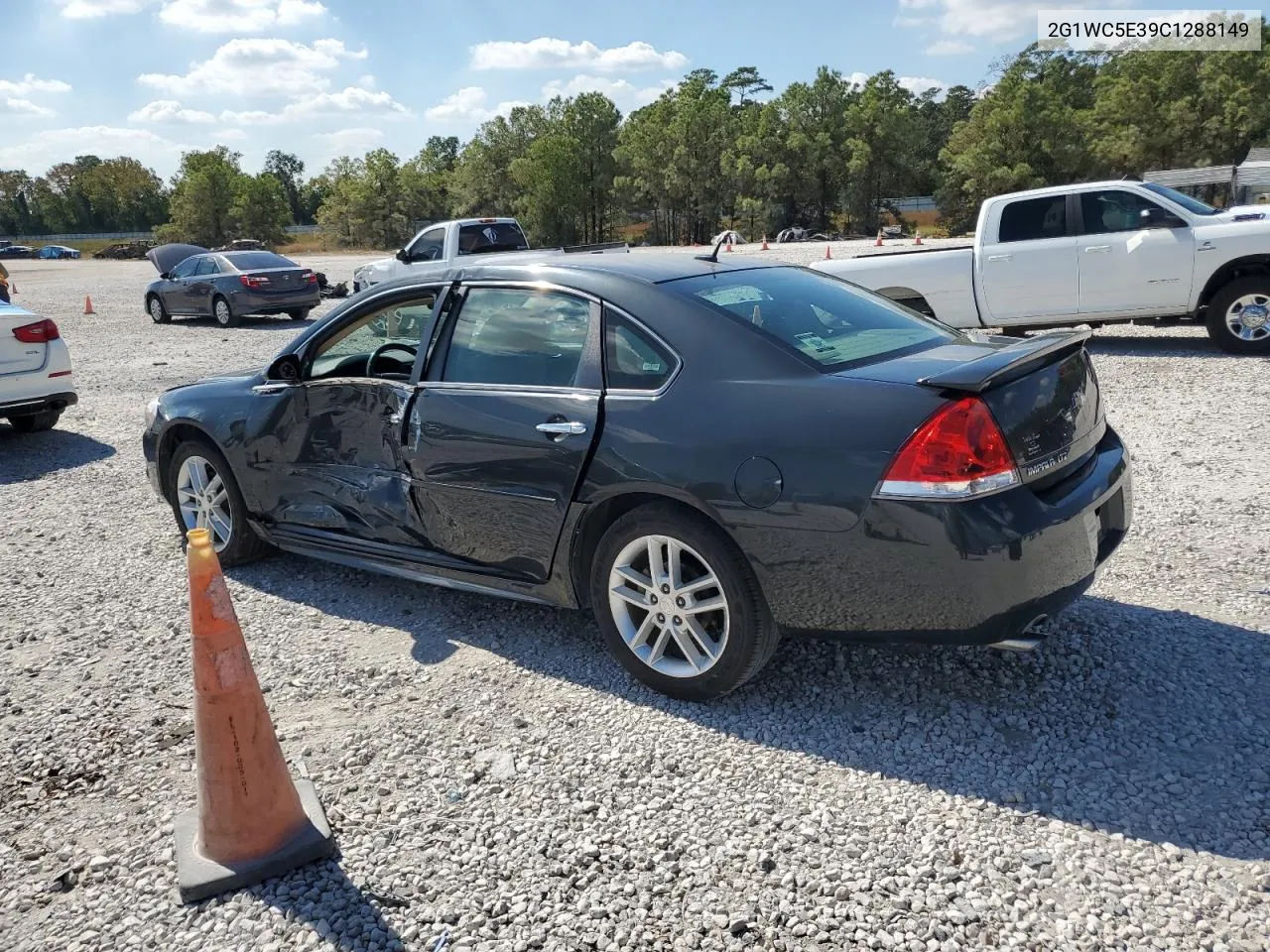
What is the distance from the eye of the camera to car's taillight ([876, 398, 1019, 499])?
3061 millimetres

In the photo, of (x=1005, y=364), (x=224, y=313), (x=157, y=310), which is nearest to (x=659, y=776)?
(x=1005, y=364)

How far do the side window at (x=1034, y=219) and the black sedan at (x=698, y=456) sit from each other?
7356 mm

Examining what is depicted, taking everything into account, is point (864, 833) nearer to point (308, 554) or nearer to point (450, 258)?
point (308, 554)

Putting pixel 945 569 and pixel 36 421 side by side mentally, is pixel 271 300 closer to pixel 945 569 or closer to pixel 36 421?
pixel 36 421

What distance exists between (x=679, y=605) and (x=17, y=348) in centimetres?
807

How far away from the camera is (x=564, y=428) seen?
376 cm

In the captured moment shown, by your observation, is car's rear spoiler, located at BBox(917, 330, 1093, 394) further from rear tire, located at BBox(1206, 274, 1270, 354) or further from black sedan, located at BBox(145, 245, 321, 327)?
black sedan, located at BBox(145, 245, 321, 327)

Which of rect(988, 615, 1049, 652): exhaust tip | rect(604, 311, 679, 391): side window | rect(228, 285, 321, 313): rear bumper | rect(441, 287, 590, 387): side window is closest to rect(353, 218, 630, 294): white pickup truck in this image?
rect(228, 285, 321, 313): rear bumper

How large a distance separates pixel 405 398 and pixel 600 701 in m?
1.58

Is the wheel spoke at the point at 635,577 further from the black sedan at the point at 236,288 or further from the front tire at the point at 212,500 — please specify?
the black sedan at the point at 236,288

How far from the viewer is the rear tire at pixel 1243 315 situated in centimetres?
989

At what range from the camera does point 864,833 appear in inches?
113

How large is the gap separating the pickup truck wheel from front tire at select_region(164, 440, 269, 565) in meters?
9.46

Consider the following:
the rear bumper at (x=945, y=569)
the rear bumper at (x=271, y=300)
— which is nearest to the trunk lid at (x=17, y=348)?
the rear bumper at (x=945, y=569)
